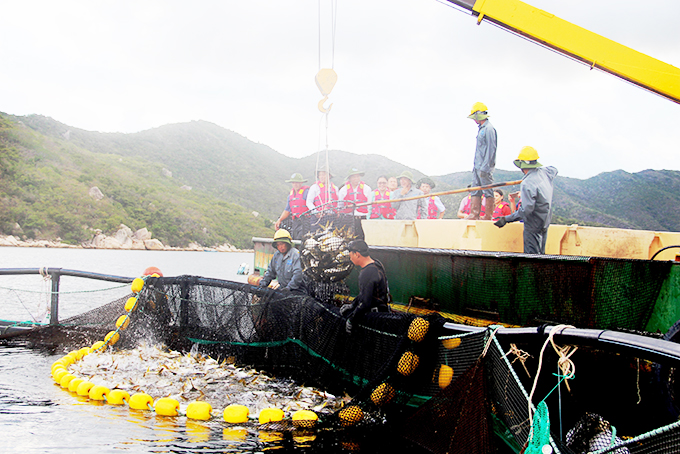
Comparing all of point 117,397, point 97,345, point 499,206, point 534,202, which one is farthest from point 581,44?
point 97,345

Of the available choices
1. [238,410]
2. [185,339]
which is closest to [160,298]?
[185,339]

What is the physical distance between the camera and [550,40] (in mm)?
7422

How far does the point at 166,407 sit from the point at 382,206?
714cm

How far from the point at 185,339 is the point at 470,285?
411 cm

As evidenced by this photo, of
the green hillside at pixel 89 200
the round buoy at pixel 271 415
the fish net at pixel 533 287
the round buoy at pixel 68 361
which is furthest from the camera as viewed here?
the green hillside at pixel 89 200

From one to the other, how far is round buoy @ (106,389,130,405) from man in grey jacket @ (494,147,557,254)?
5.27 m

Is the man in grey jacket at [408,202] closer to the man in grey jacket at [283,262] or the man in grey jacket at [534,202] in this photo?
the man in grey jacket at [283,262]

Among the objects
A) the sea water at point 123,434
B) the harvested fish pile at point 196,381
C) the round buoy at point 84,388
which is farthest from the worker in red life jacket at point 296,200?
the sea water at point 123,434

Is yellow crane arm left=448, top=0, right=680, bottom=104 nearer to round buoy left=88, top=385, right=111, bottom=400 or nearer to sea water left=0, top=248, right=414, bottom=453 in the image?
sea water left=0, top=248, right=414, bottom=453

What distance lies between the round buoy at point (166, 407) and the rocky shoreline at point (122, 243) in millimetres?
72571

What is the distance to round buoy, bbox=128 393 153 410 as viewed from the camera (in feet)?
18.0

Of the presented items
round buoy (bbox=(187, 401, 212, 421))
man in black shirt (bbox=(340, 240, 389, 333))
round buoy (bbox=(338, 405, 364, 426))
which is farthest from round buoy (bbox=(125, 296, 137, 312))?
round buoy (bbox=(338, 405, 364, 426))

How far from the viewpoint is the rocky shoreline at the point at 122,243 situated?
66.1 meters

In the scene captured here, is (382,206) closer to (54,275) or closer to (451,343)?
(54,275)
